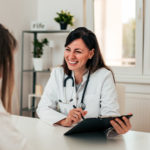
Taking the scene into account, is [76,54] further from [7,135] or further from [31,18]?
[31,18]

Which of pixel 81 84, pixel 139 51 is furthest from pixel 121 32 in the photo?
pixel 81 84

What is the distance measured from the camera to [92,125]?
128 cm

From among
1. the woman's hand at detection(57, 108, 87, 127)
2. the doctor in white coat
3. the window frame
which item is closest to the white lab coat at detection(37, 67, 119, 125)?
the doctor in white coat

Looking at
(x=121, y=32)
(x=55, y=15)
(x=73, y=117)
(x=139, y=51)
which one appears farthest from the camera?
(x=55, y=15)

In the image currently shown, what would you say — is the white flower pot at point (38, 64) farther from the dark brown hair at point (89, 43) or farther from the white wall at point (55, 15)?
the dark brown hair at point (89, 43)

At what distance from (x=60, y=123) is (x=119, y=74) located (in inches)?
71.3

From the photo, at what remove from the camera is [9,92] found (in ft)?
3.09

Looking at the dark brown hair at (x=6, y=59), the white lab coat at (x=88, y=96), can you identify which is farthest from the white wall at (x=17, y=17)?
the dark brown hair at (x=6, y=59)

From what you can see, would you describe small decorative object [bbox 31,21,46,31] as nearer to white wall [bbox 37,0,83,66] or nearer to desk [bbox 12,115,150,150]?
white wall [bbox 37,0,83,66]

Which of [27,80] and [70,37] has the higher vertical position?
[70,37]

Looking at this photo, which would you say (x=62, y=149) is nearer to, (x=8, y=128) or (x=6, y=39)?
(x=8, y=128)

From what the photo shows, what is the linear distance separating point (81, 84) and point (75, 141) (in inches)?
25.9

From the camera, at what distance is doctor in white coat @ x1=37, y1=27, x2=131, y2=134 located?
180 centimetres

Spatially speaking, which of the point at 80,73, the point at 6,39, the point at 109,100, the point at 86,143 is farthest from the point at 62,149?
the point at 80,73
